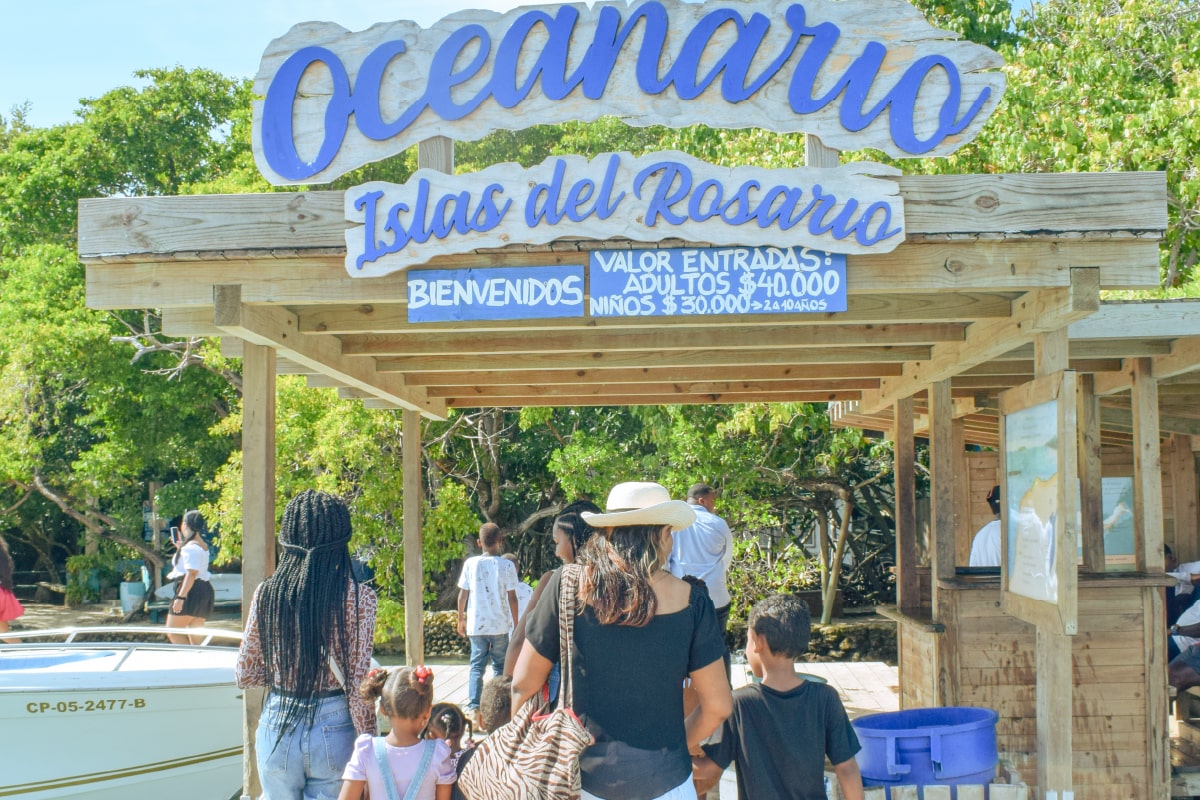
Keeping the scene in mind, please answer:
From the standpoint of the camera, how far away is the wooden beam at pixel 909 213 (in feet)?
14.4

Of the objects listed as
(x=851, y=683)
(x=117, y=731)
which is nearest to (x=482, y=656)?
(x=117, y=731)

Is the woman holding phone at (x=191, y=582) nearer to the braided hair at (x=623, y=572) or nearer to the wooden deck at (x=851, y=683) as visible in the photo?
the wooden deck at (x=851, y=683)

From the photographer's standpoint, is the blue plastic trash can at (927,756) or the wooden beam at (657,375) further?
the wooden beam at (657,375)

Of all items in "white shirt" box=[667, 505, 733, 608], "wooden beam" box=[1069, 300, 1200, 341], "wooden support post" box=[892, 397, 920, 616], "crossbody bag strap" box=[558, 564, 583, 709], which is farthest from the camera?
"wooden support post" box=[892, 397, 920, 616]

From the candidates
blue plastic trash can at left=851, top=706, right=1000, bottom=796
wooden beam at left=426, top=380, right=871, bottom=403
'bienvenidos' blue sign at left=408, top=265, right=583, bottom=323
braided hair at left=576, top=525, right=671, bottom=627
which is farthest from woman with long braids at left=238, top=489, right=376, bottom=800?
wooden beam at left=426, top=380, right=871, bottom=403

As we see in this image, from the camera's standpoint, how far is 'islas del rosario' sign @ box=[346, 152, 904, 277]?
4473mm

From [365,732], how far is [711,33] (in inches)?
121

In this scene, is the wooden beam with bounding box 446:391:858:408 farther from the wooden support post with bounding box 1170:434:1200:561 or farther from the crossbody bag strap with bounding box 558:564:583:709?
the crossbody bag strap with bounding box 558:564:583:709

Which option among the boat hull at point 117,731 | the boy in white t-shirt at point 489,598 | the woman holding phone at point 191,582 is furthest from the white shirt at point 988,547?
the woman holding phone at point 191,582

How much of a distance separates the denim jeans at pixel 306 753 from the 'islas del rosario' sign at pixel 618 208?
5.84 feet

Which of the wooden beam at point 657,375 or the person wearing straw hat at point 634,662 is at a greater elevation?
the wooden beam at point 657,375

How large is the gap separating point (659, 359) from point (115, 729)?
4.12 m

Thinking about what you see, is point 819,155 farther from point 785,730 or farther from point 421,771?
point 421,771

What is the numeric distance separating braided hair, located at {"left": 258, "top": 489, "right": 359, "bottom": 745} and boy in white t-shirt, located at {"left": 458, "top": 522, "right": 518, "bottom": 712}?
151 inches
